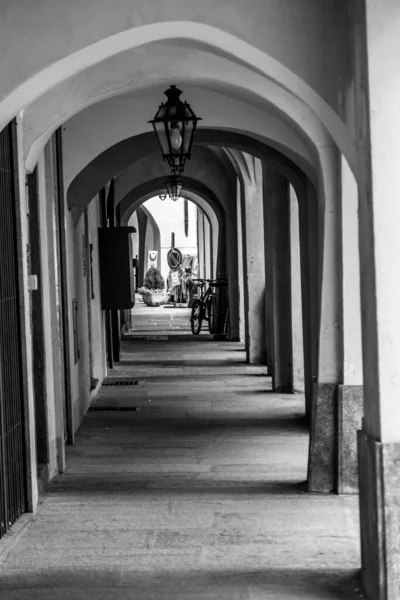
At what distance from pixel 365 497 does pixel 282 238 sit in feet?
25.2

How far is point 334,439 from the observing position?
24.6ft

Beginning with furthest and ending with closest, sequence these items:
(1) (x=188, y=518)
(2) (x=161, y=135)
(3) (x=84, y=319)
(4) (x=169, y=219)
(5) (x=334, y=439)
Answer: (4) (x=169, y=219) → (3) (x=84, y=319) → (2) (x=161, y=135) → (5) (x=334, y=439) → (1) (x=188, y=518)

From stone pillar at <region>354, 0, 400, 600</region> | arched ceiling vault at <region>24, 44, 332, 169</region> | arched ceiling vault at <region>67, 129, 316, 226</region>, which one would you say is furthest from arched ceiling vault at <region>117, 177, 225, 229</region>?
stone pillar at <region>354, 0, 400, 600</region>

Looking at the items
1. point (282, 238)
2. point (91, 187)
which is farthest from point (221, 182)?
point (91, 187)

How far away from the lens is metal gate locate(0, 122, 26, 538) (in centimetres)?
628

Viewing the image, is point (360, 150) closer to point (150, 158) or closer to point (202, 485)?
point (202, 485)

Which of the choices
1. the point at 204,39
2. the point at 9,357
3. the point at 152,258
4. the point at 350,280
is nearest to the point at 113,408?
the point at 350,280

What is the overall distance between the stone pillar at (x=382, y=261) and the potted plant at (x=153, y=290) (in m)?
32.5

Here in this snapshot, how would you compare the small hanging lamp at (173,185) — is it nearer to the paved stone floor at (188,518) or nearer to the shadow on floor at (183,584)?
the paved stone floor at (188,518)

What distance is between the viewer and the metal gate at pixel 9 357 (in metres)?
6.28

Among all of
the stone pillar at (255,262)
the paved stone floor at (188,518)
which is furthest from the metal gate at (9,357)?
the stone pillar at (255,262)

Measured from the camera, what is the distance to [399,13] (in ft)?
15.2

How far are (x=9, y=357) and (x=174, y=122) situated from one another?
2754 mm

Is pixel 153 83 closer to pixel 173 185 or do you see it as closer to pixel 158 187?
pixel 173 185
